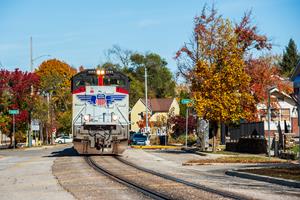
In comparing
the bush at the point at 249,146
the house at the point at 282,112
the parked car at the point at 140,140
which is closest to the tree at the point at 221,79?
the bush at the point at 249,146

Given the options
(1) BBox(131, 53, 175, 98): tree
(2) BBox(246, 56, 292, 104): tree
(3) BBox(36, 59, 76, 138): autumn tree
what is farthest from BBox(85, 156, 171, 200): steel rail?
(1) BBox(131, 53, 175, 98): tree

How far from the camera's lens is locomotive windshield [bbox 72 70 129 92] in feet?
95.7

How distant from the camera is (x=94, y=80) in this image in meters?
29.3

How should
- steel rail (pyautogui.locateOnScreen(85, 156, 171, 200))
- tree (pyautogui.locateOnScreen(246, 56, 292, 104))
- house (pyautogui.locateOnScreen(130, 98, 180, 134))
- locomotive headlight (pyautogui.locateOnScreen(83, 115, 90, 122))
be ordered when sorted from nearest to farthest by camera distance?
steel rail (pyautogui.locateOnScreen(85, 156, 171, 200)) → locomotive headlight (pyautogui.locateOnScreen(83, 115, 90, 122)) → tree (pyautogui.locateOnScreen(246, 56, 292, 104)) → house (pyautogui.locateOnScreen(130, 98, 180, 134))

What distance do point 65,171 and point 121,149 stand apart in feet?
26.5

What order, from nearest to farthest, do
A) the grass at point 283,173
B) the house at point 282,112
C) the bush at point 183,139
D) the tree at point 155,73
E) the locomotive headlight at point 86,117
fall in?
the grass at point 283,173 < the locomotive headlight at point 86,117 < the house at point 282,112 < the bush at point 183,139 < the tree at point 155,73

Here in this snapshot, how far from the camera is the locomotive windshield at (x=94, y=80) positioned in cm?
2916

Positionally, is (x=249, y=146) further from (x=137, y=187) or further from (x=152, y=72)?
(x=152, y=72)

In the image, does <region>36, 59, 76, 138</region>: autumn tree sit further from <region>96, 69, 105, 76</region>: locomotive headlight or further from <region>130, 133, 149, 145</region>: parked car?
<region>96, 69, 105, 76</region>: locomotive headlight

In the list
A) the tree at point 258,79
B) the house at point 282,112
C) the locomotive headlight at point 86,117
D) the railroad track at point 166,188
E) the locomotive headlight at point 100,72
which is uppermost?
the tree at point 258,79

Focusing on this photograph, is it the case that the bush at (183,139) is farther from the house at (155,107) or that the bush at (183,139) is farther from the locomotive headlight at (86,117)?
the house at (155,107)

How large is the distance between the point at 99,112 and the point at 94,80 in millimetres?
1871

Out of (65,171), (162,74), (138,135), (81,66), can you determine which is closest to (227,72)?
(65,171)

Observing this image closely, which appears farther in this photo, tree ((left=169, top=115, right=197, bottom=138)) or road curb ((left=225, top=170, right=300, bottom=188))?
tree ((left=169, top=115, right=197, bottom=138))
